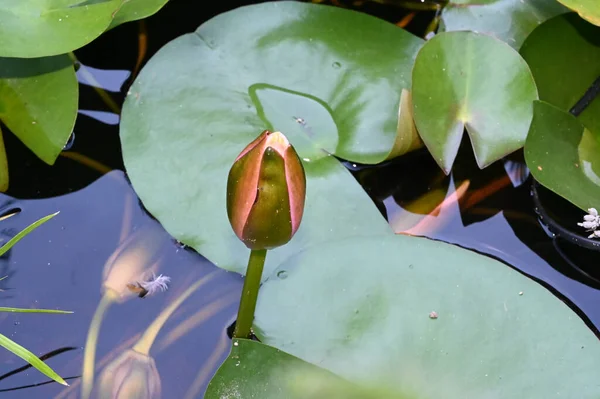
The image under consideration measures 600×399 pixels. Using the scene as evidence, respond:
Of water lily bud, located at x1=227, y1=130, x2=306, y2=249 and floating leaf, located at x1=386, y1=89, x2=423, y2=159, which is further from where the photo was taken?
floating leaf, located at x1=386, y1=89, x2=423, y2=159

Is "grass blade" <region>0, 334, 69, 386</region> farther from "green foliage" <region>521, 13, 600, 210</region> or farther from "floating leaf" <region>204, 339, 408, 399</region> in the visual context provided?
"green foliage" <region>521, 13, 600, 210</region>

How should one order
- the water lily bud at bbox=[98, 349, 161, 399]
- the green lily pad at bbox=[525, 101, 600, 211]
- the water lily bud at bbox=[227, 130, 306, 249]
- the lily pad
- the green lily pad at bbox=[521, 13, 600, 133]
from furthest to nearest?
1. the green lily pad at bbox=[521, 13, 600, 133]
2. the green lily pad at bbox=[525, 101, 600, 211]
3. the water lily bud at bbox=[98, 349, 161, 399]
4. the lily pad
5. the water lily bud at bbox=[227, 130, 306, 249]

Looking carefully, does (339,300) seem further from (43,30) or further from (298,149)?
(43,30)

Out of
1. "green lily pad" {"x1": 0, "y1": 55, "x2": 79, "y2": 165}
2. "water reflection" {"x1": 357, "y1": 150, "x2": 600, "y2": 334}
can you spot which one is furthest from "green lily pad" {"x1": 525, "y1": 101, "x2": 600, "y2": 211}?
"green lily pad" {"x1": 0, "y1": 55, "x2": 79, "y2": 165}

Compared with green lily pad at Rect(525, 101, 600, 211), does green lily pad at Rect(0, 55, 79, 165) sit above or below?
above

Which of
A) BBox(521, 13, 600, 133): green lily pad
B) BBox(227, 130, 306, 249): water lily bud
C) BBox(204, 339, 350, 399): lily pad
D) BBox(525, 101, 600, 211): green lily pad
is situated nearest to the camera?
BBox(227, 130, 306, 249): water lily bud

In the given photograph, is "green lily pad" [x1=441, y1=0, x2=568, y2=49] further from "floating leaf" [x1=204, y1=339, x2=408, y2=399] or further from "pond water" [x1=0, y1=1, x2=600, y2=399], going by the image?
"floating leaf" [x1=204, y1=339, x2=408, y2=399]

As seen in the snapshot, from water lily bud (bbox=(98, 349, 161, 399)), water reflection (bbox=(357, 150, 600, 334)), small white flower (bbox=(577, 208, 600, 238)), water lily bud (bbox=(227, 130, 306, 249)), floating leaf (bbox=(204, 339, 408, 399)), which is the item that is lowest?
water lily bud (bbox=(98, 349, 161, 399))

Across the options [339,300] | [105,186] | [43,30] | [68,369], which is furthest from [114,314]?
[43,30]
